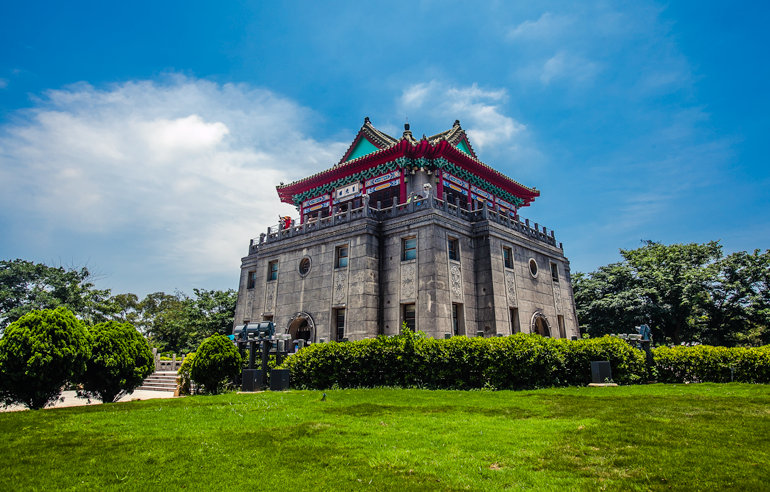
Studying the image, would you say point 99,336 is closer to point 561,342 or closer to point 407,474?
point 407,474

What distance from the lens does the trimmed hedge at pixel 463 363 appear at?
1434 cm

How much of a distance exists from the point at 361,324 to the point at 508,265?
869 cm

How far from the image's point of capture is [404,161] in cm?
2481

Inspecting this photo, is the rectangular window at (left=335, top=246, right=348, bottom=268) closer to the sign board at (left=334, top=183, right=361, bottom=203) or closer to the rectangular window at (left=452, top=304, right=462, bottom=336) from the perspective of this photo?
the sign board at (left=334, top=183, right=361, bottom=203)

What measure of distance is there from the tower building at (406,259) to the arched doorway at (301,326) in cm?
6

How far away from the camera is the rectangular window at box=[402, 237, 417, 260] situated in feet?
72.0

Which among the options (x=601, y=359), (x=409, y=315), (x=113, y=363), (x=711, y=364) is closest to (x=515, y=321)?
(x=409, y=315)

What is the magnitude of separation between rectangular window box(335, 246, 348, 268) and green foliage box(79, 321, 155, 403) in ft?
37.5

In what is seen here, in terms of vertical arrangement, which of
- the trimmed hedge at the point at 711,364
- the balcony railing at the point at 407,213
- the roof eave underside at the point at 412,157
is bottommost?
the trimmed hedge at the point at 711,364

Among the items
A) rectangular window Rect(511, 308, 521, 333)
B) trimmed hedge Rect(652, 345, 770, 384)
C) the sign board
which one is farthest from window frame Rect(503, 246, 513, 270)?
the sign board

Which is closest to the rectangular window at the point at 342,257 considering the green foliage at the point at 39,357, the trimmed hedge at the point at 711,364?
the green foliage at the point at 39,357

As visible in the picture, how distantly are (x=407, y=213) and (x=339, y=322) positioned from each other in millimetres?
6663

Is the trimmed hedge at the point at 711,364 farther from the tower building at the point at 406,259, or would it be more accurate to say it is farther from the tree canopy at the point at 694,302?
the tree canopy at the point at 694,302

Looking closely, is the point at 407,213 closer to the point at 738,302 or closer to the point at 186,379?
the point at 186,379
